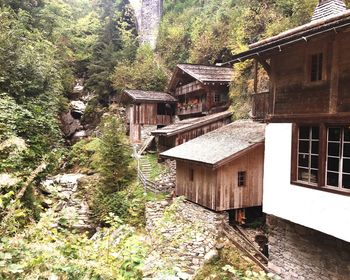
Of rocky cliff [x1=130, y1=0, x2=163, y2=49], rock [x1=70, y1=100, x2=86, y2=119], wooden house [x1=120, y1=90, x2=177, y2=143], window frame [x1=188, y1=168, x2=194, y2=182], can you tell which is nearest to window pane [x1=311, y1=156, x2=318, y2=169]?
window frame [x1=188, y1=168, x2=194, y2=182]

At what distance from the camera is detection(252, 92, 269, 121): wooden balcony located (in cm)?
1144

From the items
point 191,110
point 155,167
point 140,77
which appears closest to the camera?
point 155,167

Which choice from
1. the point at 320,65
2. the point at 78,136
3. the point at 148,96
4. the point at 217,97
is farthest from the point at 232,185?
the point at 78,136

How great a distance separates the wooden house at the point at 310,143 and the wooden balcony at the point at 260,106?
4cm

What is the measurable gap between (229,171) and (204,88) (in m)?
11.2

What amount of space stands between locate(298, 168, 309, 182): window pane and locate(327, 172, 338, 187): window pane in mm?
814

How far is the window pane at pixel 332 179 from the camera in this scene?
882 centimetres

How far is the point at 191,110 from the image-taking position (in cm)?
2730

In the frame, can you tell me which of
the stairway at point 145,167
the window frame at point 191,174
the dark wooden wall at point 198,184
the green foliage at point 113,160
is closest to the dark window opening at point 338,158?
the dark wooden wall at point 198,184

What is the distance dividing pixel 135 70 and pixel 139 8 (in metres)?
19.4

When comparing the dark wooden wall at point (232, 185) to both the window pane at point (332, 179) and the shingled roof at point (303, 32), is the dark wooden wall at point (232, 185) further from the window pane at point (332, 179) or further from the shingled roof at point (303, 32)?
the shingled roof at point (303, 32)

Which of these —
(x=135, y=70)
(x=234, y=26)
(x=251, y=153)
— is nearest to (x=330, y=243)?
(x=251, y=153)

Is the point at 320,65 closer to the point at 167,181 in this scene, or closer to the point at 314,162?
the point at 314,162

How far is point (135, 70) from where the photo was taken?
35594mm
